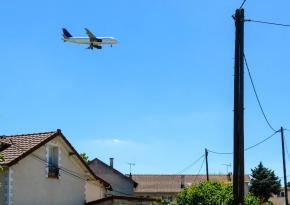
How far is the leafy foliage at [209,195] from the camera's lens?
26.5 metres

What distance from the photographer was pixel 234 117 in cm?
1580

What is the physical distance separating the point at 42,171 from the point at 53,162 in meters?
1.17

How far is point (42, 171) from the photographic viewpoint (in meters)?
29.2

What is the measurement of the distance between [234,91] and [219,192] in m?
11.6

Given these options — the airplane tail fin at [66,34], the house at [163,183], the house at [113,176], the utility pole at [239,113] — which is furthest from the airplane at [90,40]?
the house at [163,183]

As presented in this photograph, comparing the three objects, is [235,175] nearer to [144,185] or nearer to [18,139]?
[18,139]

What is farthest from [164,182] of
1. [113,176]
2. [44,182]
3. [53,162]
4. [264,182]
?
[44,182]

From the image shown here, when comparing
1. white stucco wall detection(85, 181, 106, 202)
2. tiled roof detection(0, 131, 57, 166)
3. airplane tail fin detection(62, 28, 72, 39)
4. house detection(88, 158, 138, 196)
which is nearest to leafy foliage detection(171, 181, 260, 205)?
white stucco wall detection(85, 181, 106, 202)

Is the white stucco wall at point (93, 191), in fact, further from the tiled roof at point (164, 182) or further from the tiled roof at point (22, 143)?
the tiled roof at point (164, 182)

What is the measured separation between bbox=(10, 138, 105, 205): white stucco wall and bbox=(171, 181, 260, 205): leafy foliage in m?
5.57

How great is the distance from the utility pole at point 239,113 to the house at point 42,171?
13537 mm

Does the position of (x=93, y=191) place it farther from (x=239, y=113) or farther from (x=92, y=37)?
(x=239, y=113)

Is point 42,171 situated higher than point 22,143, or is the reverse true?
point 22,143

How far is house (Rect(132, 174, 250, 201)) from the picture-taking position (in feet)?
286
